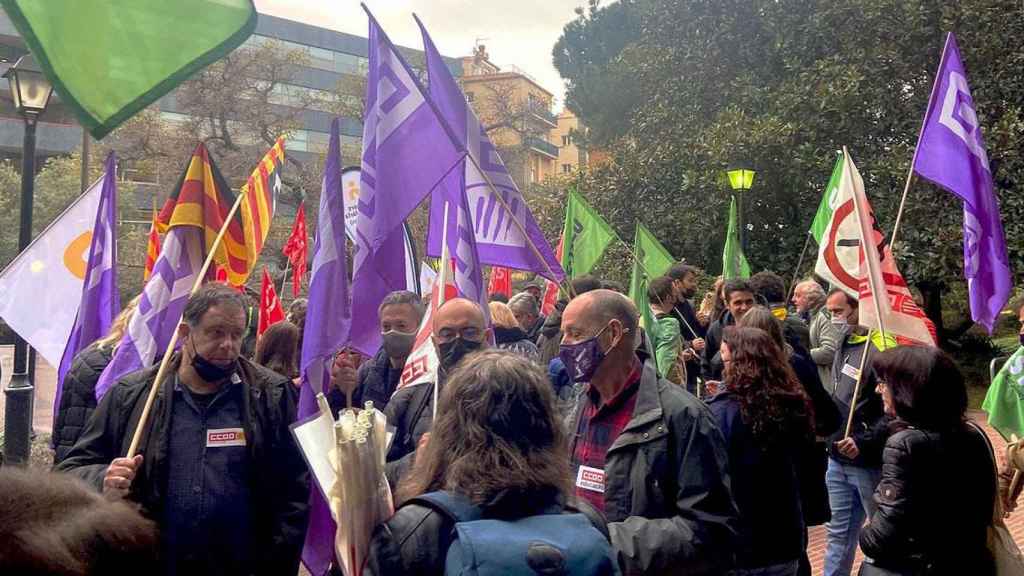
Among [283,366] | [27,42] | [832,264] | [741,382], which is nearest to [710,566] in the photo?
[741,382]

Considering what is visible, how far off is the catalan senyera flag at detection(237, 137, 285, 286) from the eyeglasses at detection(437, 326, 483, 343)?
6.19 feet

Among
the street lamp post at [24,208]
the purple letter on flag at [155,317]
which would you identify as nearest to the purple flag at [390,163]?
the purple letter on flag at [155,317]

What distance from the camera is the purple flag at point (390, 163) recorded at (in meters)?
4.80

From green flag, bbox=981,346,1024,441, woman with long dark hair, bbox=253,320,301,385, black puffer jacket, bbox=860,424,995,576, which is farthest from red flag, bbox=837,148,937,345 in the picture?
woman with long dark hair, bbox=253,320,301,385

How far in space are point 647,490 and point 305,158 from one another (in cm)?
6141

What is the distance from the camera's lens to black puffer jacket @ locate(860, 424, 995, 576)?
11.0ft

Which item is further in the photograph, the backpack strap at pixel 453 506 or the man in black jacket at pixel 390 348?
the man in black jacket at pixel 390 348

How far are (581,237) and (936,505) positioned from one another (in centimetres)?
655

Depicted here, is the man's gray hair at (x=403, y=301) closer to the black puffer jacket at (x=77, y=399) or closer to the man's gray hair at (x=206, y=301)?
the man's gray hair at (x=206, y=301)

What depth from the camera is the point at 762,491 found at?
3.74 meters

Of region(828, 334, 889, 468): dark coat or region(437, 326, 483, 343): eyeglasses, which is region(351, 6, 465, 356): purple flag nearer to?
region(437, 326, 483, 343): eyeglasses

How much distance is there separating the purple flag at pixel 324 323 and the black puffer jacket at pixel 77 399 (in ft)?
3.70

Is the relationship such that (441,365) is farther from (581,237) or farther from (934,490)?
(581,237)

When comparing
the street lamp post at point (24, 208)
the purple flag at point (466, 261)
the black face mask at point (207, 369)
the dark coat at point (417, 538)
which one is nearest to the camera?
the dark coat at point (417, 538)
